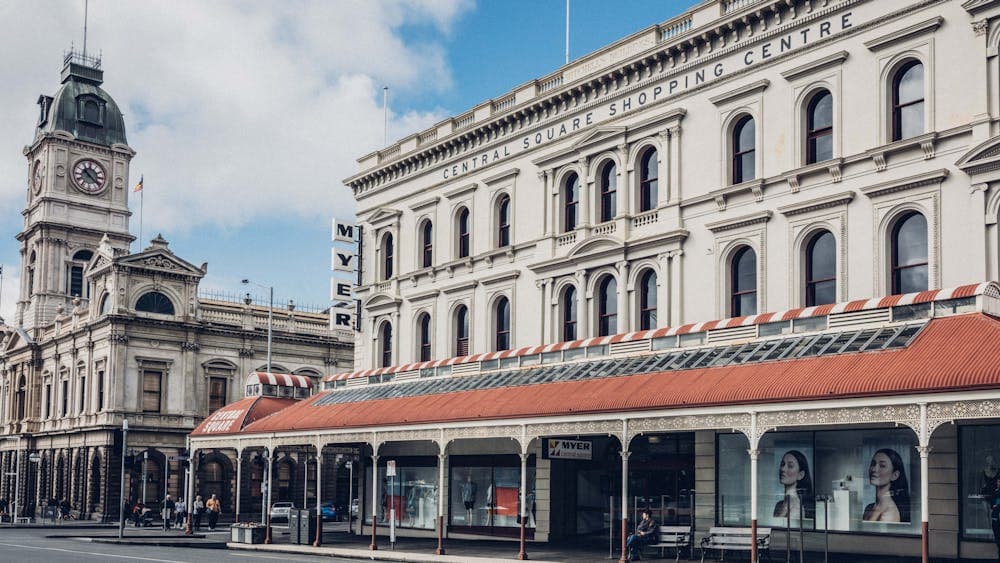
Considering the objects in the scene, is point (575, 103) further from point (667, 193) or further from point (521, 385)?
point (521, 385)

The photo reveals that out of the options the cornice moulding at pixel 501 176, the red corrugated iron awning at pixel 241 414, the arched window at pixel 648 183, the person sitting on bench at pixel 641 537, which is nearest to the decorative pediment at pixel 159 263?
the red corrugated iron awning at pixel 241 414

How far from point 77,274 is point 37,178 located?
27.0ft

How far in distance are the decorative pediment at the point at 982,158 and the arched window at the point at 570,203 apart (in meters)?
14.1

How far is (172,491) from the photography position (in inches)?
2736

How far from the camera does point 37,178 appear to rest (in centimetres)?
8600

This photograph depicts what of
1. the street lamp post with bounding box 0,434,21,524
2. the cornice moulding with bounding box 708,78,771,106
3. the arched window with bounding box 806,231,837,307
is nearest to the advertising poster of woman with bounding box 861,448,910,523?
the arched window with bounding box 806,231,837,307

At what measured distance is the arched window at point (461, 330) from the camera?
42094 millimetres

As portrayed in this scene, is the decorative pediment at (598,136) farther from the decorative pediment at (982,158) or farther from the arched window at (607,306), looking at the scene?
the decorative pediment at (982,158)

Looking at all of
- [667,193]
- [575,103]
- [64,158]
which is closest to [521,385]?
[667,193]

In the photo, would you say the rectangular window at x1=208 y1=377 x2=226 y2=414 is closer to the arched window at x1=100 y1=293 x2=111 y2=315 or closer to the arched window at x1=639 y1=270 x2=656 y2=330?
the arched window at x1=100 y1=293 x2=111 y2=315

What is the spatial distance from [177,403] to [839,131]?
51273 millimetres

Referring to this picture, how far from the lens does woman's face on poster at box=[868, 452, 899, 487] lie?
2594cm

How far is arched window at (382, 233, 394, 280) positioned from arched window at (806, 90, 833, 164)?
20.8m

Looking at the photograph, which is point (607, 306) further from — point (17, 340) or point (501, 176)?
point (17, 340)
